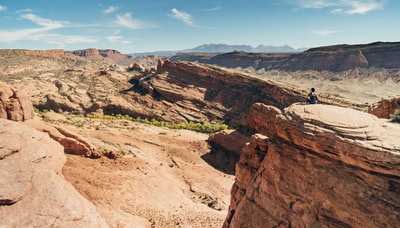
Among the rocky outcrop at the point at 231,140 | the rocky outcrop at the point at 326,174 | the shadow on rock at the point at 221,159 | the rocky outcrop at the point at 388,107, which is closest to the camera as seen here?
the rocky outcrop at the point at 326,174

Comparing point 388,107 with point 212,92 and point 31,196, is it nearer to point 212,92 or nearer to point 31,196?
point 31,196

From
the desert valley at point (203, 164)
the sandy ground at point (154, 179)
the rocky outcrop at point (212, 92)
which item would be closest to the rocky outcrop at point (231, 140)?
the desert valley at point (203, 164)

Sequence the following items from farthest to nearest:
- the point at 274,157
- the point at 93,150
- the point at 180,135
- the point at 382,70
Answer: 1. the point at 382,70
2. the point at 180,135
3. the point at 93,150
4. the point at 274,157

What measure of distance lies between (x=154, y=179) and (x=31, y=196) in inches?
669

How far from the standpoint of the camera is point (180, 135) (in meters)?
48.2

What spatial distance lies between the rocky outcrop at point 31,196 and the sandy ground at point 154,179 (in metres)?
6.54

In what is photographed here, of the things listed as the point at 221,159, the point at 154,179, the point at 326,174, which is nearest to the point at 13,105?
the point at 154,179

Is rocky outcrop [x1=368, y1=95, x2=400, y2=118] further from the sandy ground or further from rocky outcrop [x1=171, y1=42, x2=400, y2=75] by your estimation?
rocky outcrop [x1=171, y1=42, x2=400, y2=75]

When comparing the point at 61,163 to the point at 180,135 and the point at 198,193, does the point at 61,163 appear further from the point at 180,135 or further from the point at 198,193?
the point at 180,135

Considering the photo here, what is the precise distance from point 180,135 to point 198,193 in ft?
62.3

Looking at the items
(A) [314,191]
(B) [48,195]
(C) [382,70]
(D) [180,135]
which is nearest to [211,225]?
(A) [314,191]

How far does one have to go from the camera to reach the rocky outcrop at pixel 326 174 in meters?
11.1

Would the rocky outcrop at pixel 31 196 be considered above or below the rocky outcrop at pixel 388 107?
below

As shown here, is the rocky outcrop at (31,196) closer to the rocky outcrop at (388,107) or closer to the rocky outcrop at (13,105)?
the rocky outcrop at (13,105)
